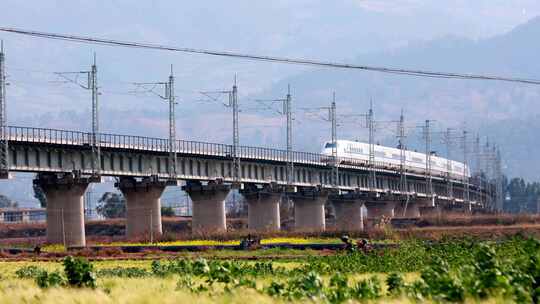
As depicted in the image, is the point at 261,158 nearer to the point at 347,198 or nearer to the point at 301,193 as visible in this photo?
the point at 301,193

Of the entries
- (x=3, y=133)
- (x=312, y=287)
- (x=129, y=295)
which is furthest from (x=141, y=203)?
(x=312, y=287)

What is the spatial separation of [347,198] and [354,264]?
414 feet

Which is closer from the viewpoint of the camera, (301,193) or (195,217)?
(195,217)

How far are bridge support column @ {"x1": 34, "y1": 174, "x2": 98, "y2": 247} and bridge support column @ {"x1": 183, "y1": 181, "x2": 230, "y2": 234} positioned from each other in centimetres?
2513

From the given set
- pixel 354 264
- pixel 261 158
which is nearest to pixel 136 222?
pixel 261 158

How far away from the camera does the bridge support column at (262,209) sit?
144250 millimetres

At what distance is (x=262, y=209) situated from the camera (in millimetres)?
146750

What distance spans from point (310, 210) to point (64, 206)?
5471cm

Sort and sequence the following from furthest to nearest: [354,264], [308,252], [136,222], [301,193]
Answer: [301,193]
[136,222]
[308,252]
[354,264]

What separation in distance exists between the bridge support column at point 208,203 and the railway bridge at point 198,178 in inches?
4.2

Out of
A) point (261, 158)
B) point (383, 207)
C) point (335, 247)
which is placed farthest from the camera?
point (383, 207)

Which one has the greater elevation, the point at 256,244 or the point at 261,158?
the point at 261,158

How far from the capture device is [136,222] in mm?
119500

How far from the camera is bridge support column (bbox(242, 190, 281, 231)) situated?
473 ft
